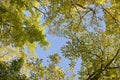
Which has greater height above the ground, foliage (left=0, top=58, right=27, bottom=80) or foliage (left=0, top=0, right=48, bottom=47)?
foliage (left=0, top=0, right=48, bottom=47)

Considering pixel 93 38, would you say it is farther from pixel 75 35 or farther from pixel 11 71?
pixel 11 71

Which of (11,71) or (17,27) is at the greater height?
(17,27)

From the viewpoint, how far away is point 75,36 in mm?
11664

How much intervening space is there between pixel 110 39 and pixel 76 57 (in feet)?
4.91

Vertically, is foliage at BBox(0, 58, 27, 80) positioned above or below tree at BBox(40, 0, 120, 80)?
below

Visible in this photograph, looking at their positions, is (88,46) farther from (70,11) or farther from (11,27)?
(11,27)

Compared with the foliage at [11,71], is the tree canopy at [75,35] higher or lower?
higher

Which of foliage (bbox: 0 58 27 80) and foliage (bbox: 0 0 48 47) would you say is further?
foliage (bbox: 0 0 48 47)

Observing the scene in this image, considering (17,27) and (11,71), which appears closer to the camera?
(11,71)

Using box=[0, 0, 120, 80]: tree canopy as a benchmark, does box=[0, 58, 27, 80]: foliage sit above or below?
below

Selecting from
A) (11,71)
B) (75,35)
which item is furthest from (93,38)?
(11,71)

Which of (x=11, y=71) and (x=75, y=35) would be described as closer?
(x=11, y=71)

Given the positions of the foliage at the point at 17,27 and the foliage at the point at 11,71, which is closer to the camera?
the foliage at the point at 11,71

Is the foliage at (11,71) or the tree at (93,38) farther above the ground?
the tree at (93,38)
